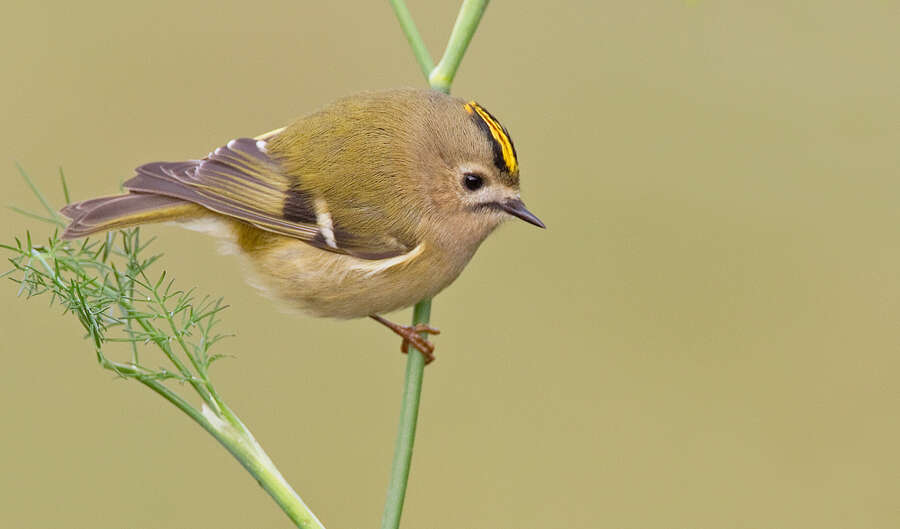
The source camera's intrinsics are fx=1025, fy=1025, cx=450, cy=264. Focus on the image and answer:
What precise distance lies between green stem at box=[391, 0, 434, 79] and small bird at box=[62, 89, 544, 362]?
14.5 inches

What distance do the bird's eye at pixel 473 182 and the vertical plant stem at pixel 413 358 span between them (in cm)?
37

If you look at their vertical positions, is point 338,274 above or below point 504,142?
below

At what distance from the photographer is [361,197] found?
2.24 meters

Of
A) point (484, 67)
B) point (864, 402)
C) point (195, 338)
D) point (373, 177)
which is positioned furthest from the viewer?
point (484, 67)

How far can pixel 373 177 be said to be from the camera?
2.25 m

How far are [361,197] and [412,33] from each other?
1.84ft

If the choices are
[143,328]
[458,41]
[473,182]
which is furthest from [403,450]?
[473,182]

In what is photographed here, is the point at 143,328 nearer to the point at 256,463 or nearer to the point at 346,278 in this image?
the point at 256,463

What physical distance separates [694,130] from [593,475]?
170 cm

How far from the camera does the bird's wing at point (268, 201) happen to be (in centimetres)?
221

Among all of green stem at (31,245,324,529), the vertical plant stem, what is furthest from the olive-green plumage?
green stem at (31,245,324,529)

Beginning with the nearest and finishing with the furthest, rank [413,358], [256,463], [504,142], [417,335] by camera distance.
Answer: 1. [256,463]
2. [413,358]
3. [417,335]
4. [504,142]

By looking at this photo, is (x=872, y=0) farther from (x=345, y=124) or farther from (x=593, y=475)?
(x=345, y=124)

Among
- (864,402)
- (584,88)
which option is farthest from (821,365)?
(584,88)
